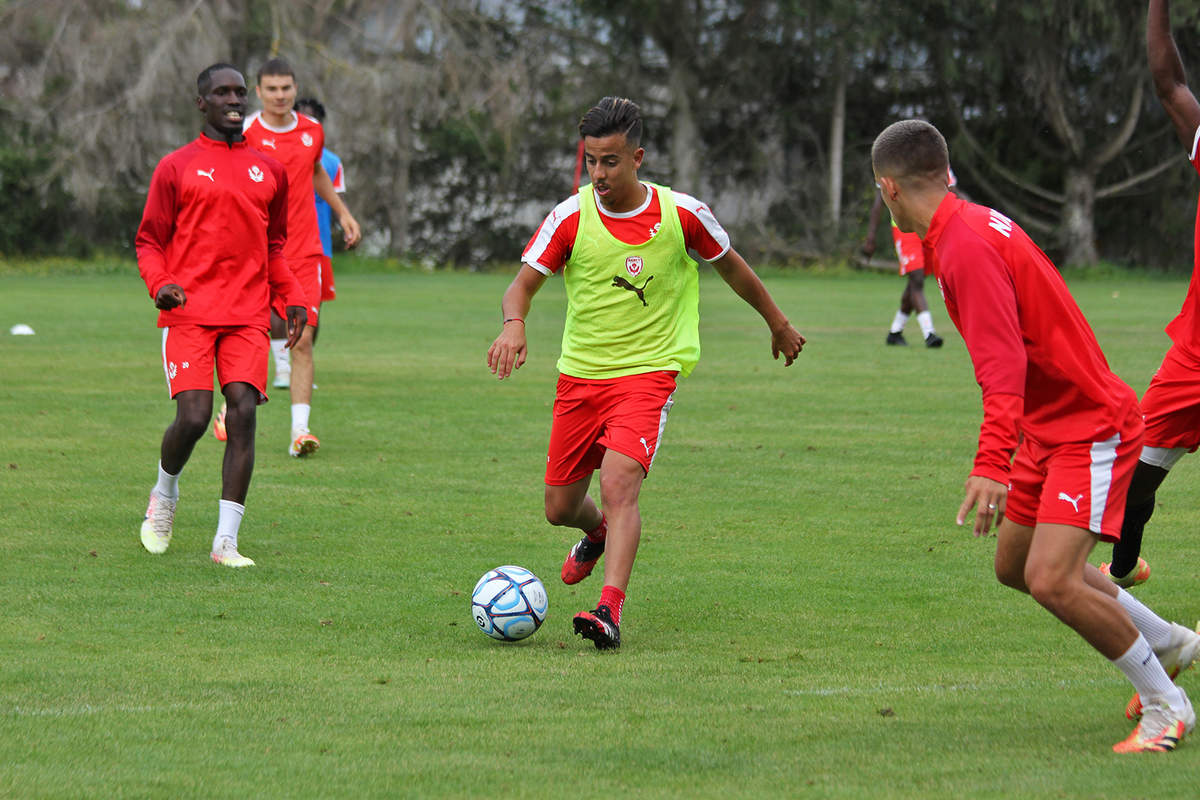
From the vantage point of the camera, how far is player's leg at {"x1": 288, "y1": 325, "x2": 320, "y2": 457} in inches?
427

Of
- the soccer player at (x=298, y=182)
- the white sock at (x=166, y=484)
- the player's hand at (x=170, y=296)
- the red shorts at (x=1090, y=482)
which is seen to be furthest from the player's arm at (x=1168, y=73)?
the soccer player at (x=298, y=182)

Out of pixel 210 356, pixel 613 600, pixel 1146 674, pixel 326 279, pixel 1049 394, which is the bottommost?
pixel 613 600

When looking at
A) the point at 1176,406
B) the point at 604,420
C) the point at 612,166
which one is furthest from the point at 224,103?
the point at 1176,406

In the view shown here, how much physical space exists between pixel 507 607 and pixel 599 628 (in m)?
0.42

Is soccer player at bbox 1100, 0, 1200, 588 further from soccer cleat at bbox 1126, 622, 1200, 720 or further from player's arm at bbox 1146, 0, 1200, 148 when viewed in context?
soccer cleat at bbox 1126, 622, 1200, 720

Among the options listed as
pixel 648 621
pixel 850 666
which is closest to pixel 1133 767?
pixel 850 666

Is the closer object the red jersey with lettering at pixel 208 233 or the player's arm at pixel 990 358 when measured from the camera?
the player's arm at pixel 990 358

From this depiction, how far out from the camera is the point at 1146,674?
4.64 metres

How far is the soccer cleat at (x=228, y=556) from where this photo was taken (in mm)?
7480

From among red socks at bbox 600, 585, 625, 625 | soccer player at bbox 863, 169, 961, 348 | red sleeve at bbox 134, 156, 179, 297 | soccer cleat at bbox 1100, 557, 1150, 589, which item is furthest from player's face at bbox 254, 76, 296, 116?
soccer player at bbox 863, 169, 961, 348

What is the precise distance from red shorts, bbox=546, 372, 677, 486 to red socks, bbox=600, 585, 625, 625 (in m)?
0.55

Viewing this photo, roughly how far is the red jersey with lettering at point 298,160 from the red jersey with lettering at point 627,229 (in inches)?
203

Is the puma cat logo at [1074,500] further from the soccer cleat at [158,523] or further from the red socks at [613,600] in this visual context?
the soccer cleat at [158,523]

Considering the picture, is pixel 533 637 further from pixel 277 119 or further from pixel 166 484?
pixel 277 119
